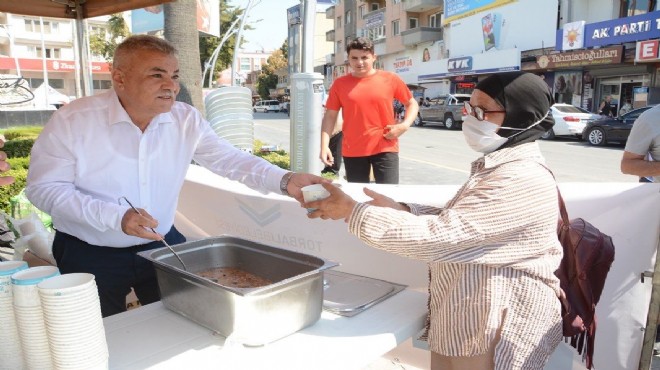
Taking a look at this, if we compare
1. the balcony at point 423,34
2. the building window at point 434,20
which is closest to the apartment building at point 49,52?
the balcony at point 423,34

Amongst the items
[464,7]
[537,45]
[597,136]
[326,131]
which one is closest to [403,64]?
[464,7]

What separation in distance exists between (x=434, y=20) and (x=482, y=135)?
37653 millimetres

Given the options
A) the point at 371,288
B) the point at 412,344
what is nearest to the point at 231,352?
the point at 371,288

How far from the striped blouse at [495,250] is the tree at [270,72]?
67.6m

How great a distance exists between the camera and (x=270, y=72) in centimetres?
7106

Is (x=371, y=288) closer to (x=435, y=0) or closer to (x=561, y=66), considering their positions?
(x=561, y=66)

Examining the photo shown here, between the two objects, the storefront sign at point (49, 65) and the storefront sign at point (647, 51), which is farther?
the storefront sign at point (49, 65)

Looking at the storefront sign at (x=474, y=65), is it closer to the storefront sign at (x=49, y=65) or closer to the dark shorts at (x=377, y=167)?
the dark shorts at (x=377, y=167)

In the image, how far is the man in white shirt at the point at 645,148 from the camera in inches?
124

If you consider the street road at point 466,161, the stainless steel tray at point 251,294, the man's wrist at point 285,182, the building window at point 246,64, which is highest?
the building window at point 246,64

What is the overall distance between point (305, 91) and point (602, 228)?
329 cm


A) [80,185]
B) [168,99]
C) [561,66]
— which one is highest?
[561,66]

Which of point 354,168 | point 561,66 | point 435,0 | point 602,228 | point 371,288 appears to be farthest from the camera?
point 435,0

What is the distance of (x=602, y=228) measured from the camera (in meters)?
2.52
